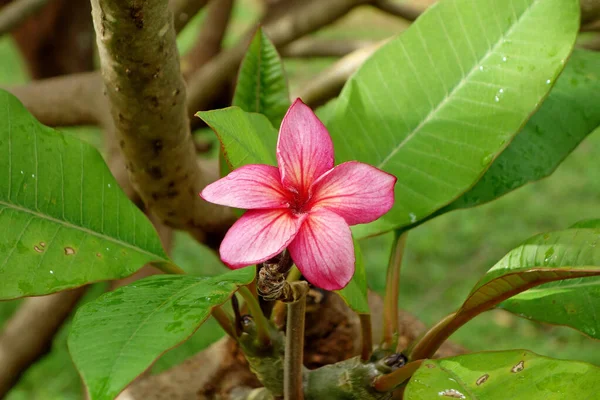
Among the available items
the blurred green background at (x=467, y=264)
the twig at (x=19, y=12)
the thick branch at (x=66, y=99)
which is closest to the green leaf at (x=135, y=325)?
the thick branch at (x=66, y=99)

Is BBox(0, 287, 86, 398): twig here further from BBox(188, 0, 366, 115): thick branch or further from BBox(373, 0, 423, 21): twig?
BBox(373, 0, 423, 21): twig

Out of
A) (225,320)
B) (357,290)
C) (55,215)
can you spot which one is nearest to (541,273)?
(357,290)

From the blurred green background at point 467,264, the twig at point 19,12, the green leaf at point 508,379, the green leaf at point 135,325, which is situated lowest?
the blurred green background at point 467,264

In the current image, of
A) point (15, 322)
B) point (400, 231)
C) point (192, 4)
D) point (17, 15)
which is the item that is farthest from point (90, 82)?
point (400, 231)

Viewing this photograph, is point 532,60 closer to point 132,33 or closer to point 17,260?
point 132,33

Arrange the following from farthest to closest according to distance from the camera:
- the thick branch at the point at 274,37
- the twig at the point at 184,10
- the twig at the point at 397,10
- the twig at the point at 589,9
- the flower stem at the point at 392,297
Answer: the twig at the point at 397,10
the thick branch at the point at 274,37
the twig at the point at 184,10
the twig at the point at 589,9
the flower stem at the point at 392,297

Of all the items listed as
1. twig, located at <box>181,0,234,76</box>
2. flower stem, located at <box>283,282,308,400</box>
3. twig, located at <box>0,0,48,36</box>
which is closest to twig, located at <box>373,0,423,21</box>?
twig, located at <box>181,0,234,76</box>

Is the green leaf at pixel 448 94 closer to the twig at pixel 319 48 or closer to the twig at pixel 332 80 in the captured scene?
the twig at pixel 332 80
